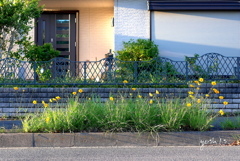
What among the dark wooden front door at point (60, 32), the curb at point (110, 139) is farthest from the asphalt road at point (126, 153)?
the dark wooden front door at point (60, 32)

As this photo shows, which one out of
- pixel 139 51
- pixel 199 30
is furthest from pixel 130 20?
pixel 199 30

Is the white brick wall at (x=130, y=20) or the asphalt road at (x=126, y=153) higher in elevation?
the white brick wall at (x=130, y=20)

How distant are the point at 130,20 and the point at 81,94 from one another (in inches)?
182

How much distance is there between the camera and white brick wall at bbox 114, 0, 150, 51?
44.9 feet

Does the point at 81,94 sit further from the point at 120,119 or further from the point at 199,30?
the point at 199,30

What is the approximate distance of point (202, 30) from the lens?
13.5 meters

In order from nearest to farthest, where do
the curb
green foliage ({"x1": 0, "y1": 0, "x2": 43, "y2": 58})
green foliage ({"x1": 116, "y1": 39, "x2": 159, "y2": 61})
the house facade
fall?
the curb, green foliage ({"x1": 0, "y1": 0, "x2": 43, "y2": 58}), green foliage ({"x1": 116, "y1": 39, "x2": 159, "y2": 61}), the house facade

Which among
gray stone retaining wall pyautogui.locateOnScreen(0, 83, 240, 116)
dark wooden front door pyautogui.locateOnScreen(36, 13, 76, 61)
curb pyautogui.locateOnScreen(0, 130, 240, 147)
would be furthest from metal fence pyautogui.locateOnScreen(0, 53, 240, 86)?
dark wooden front door pyautogui.locateOnScreen(36, 13, 76, 61)

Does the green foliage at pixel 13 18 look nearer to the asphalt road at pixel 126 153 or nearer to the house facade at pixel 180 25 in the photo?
the house facade at pixel 180 25

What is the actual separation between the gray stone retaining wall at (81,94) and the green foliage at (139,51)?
271 cm

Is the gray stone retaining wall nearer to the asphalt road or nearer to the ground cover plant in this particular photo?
the ground cover plant

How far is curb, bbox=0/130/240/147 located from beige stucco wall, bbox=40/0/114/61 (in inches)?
335

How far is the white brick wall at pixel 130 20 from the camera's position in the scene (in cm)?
1367

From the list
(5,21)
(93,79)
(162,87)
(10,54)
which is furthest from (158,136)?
(10,54)
